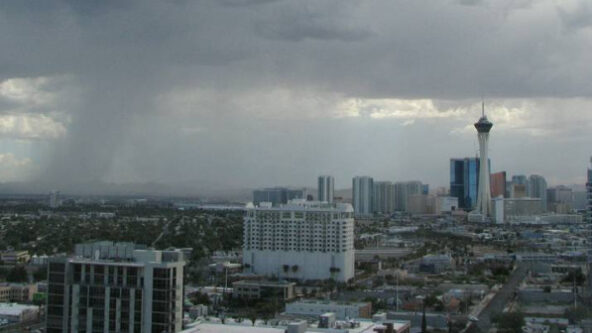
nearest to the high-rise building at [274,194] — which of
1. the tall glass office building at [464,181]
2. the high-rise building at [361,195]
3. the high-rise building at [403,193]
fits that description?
the high-rise building at [361,195]

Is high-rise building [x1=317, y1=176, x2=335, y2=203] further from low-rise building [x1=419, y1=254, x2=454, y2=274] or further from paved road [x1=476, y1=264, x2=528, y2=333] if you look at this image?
paved road [x1=476, y1=264, x2=528, y2=333]

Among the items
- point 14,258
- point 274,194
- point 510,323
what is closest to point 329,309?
point 510,323

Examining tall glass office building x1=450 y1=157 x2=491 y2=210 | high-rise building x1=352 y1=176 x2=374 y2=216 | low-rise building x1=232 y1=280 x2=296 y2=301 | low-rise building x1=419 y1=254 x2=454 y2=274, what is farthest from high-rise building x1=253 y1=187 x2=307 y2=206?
low-rise building x1=232 y1=280 x2=296 y2=301

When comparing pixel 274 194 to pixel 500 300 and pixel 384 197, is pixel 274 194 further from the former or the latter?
pixel 500 300

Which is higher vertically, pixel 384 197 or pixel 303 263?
pixel 384 197

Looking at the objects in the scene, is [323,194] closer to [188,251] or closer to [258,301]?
[188,251]

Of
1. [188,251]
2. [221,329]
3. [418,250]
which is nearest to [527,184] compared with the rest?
[418,250]
